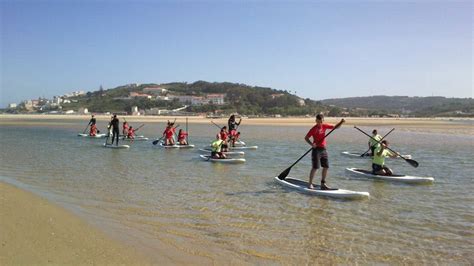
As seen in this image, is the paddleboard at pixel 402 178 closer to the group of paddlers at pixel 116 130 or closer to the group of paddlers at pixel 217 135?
the group of paddlers at pixel 217 135

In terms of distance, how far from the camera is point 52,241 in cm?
584

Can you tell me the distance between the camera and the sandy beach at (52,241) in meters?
5.20

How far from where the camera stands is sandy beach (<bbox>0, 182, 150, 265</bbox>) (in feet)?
17.0

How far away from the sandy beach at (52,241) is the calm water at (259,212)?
0.37m

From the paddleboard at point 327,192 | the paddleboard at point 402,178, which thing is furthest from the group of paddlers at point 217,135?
the paddleboard at point 327,192

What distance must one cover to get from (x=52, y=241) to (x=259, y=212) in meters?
3.89

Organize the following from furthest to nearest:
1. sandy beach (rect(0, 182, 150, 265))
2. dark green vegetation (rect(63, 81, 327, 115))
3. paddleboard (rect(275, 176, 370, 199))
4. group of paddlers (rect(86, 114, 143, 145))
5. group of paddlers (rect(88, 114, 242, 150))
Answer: dark green vegetation (rect(63, 81, 327, 115)), group of paddlers (rect(86, 114, 143, 145)), group of paddlers (rect(88, 114, 242, 150)), paddleboard (rect(275, 176, 370, 199)), sandy beach (rect(0, 182, 150, 265))

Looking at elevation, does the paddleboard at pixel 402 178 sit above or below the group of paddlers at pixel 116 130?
below

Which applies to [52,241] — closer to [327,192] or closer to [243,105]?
[327,192]

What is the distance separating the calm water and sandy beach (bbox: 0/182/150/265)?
375 mm

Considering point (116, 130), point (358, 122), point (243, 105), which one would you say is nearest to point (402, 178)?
point (116, 130)

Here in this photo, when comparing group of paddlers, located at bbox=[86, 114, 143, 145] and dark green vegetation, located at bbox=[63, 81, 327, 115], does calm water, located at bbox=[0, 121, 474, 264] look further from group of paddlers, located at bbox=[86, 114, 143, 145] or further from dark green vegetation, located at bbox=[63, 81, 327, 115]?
dark green vegetation, located at bbox=[63, 81, 327, 115]

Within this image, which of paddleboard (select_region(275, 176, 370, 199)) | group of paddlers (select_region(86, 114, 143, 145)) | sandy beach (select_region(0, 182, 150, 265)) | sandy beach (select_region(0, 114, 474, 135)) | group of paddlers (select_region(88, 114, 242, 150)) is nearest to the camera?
sandy beach (select_region(0, 182, 150, 265))

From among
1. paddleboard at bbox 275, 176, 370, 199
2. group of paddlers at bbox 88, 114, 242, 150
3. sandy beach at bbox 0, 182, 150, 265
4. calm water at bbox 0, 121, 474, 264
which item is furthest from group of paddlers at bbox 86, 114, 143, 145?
sandy beach at bbox 0, 182, 150, 265
